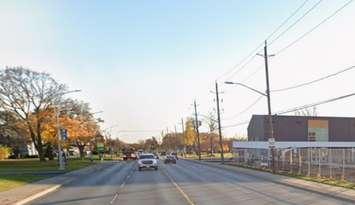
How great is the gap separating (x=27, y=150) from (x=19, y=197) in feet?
466

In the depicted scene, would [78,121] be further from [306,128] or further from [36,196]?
[36,196]

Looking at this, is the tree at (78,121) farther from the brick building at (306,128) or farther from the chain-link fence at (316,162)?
the chain-link fence at (316,162)

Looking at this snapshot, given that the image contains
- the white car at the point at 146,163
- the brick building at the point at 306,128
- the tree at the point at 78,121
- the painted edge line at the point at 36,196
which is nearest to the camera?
the painted edge line at the point at 36,196

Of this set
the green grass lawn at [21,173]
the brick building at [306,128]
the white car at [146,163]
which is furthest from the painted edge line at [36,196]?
the brick building at [306,128]

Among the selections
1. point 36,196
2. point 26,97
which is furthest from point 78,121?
point 36,196

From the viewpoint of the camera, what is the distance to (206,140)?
190 meters

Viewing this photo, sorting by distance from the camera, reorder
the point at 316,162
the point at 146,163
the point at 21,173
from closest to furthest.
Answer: the point at 316,162 → the point at 21,173 → the point at 146,163

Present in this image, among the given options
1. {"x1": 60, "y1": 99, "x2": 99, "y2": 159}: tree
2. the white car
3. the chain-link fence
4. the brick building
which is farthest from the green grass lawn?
the brick building

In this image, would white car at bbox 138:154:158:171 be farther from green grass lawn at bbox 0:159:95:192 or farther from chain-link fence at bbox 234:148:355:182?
chain-link fence at bbox 234:148:355:182

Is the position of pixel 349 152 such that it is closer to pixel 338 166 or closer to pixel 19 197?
pixel 338 166

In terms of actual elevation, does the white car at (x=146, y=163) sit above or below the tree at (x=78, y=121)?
below

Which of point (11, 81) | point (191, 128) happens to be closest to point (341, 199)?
point (11, 81)

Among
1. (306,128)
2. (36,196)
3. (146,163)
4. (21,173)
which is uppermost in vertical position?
(306,128)

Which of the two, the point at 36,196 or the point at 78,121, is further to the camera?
the point at 78,121
